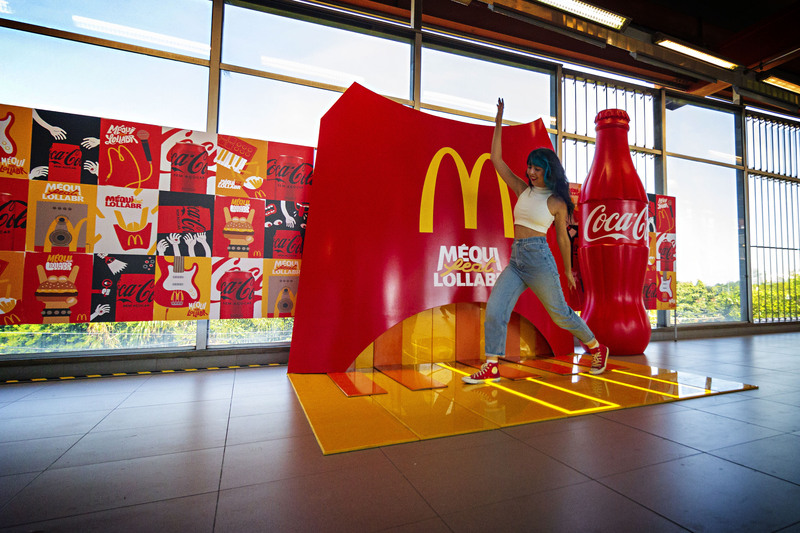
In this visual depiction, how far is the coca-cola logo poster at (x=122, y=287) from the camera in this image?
2891mm

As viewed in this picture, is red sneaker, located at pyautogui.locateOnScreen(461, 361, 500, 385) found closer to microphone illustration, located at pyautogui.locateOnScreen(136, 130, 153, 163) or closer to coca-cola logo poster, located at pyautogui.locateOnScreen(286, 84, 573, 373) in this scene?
coca-cola logo poster, located at pyautogui.locateOnScreen(286, 84, 573, 373)

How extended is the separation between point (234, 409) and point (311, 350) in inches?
31.3

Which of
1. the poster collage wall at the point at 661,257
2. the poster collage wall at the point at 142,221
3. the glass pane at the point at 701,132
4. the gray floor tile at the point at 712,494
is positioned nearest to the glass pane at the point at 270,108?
the poster collage wall at the point at 142,221

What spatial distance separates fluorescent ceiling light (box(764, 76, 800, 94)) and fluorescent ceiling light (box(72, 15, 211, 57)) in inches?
287

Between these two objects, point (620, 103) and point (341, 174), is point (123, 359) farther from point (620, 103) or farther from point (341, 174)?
point (620, 103)

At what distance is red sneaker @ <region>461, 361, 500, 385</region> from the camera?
2.65 m

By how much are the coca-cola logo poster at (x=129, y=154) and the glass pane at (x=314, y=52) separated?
1184 mm

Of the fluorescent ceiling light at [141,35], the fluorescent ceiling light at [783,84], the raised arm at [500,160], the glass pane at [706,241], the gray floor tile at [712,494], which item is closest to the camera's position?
the gray floor tile at [712,494]

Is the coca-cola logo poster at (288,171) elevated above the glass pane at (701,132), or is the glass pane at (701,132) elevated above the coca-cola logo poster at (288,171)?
the glass pane at (701,132)

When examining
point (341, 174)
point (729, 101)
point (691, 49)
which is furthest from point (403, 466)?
point (729, 101)

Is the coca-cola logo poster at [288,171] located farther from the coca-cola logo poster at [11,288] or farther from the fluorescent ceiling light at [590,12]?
the fluorescent ceiling light at [590,12]

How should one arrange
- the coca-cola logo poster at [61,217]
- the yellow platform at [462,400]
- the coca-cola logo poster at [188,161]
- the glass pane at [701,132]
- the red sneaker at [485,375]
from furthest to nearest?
the glass pane at [701,132]
the coca-cola logo poster at [188,161]
the coca-cola logo poster at [61,217]
the red sneaker at [485,375]
the yellow platform at [462,400]

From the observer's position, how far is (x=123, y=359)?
9.93 ft

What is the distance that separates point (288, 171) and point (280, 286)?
1.00 metres
